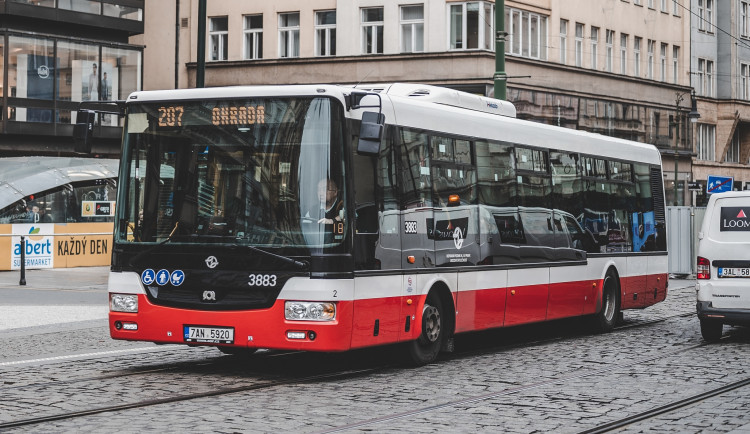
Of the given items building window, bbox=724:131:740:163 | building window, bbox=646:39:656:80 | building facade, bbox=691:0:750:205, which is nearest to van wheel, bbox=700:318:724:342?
building window, bbox=646:39:656:80

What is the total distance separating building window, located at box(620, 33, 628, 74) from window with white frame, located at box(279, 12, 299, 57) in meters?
14.9

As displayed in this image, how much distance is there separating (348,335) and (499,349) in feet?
13.9

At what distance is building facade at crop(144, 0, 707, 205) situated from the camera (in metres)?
46.2

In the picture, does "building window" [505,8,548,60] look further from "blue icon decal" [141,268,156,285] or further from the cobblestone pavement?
"blue icon decal" [141,268,156,285]

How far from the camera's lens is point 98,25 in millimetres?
46125

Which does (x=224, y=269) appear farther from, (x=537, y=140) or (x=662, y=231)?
(x=662, y=231)

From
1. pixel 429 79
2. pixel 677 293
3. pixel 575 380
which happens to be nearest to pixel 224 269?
pixel 575 380

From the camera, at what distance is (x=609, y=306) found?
1825 cm

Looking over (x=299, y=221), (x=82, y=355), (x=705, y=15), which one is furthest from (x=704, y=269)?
(x=705, y=15)

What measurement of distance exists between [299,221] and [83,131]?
2.49 meters

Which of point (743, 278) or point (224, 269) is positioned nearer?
point (224, 269)

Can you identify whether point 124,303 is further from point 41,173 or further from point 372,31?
point 372,31

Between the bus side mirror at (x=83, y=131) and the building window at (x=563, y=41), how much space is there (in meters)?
39.5

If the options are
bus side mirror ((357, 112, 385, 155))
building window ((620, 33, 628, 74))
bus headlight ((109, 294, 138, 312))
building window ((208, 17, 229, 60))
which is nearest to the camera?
bus side mirror ((357, 112, 385, 155))
